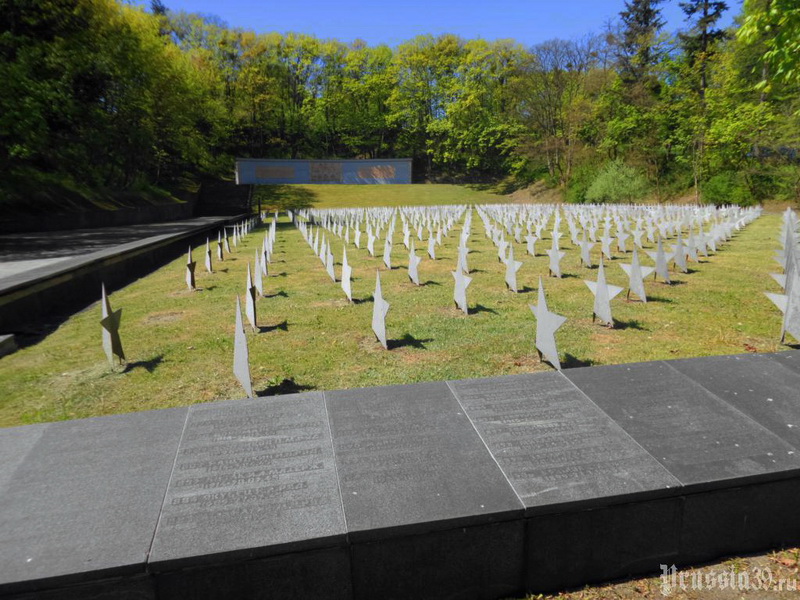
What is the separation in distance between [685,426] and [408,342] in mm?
3549

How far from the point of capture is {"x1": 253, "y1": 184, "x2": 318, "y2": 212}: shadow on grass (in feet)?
141

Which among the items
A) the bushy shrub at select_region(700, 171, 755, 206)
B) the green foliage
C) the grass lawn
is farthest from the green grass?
the green foliage

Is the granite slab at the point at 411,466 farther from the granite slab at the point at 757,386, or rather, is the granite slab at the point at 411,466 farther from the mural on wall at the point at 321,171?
the mural on wall at the point at 321,171

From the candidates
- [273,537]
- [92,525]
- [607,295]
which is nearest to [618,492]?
[273,537]

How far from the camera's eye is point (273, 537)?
77.8 inches

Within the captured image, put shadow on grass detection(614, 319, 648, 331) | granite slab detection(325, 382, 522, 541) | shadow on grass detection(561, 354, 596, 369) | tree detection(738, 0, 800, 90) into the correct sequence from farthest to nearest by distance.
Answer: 1. tree detection(738, 0, 800, 90)
2. shadow on grass detection(614, 319, 648, 331)
3. shadow on grass detection(561, 354, 596, 369)
4. granite slab detection(325, 382, 522, 541)

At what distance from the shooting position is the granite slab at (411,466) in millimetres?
2115

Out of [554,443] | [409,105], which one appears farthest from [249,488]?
[409,105]

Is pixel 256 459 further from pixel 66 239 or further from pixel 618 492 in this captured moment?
pixel 66 239

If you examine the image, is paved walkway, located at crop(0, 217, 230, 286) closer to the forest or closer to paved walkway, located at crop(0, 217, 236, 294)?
paved walkway, located at crop(0, 217, 236, 294)

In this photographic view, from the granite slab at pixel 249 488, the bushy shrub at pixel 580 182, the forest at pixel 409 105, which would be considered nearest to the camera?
the granite slab at pixel 249 488

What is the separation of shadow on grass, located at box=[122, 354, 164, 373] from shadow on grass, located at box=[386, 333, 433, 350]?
2.73 meters

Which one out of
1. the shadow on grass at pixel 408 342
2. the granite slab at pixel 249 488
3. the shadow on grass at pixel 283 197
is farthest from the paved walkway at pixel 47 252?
the shadow on grass at pixel 283 197

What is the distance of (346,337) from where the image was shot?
6223mm
